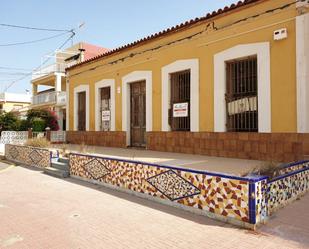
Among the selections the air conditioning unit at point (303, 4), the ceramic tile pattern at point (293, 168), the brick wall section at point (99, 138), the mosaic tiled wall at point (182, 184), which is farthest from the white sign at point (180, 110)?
the ceramic tile pattern at point (293, 168)

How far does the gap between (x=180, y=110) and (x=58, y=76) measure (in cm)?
1949

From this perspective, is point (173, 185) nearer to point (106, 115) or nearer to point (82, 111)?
point (106, 115)

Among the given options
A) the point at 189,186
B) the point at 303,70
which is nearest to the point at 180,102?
the point at 303,70

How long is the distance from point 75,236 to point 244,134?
5.84m

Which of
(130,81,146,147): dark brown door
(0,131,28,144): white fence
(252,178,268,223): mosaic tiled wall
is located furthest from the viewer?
(0,131,28,144): white fence

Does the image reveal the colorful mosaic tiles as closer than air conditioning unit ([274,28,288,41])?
→ Yes

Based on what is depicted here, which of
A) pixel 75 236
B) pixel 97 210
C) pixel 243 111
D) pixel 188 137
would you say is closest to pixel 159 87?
pixel 188 137

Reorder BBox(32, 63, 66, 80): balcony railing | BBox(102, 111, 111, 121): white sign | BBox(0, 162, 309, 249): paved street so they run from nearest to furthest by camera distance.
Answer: BBox(0, 162, 309, 249): paved street < BBox(102, 111, 111, 121): white sign < BBox(32, 63, 66, 80): balcony railing

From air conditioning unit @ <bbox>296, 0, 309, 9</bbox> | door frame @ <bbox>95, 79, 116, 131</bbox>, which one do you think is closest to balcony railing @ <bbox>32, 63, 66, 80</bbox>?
door frame @ <bbox>95, 79, 116, 131</bbox>

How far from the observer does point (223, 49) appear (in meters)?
9.05

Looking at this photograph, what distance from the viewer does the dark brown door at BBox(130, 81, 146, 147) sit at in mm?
12461

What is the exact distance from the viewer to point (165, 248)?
3502mm

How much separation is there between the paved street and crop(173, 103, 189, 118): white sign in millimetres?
4957

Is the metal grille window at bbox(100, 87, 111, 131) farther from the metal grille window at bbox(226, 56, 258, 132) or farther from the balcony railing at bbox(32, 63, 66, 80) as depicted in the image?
the balcony railing at bbox(32, 63, 66, 80)
